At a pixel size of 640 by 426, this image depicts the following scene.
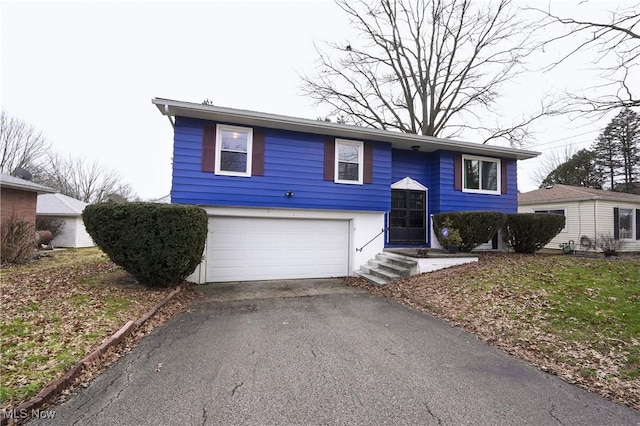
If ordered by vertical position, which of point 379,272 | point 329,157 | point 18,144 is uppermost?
point 18,144

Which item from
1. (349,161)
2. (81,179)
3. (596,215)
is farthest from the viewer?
(81,179)

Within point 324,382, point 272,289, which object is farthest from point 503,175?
point 324,382

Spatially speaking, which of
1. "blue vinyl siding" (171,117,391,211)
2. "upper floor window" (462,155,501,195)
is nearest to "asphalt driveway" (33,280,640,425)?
"blue vinyl siding" (171,117,391,211)

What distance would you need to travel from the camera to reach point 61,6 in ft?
23.7

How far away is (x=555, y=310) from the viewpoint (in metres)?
4.71

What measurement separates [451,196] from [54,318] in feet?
35.2

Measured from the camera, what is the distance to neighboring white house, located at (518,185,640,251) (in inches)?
537

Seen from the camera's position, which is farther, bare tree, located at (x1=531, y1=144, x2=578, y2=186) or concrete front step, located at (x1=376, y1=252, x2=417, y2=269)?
bare tree, located at (x1=531, y1=144, x2=578, y2=186)

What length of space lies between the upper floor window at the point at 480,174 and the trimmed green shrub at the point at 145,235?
30.6 ft

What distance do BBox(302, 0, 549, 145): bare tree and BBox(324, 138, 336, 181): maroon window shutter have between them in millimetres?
9951

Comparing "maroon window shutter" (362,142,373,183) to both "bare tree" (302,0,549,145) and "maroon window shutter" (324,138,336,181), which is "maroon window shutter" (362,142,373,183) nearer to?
"maroon window shutter" (324,138,336,181)

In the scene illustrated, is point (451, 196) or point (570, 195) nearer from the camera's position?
point (451, 196)

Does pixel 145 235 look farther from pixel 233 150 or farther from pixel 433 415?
pixel 433 415

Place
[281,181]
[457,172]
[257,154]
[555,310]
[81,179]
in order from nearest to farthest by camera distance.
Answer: [555,310] → [257,154] → [281,181] → [457,172] → [81,179]
